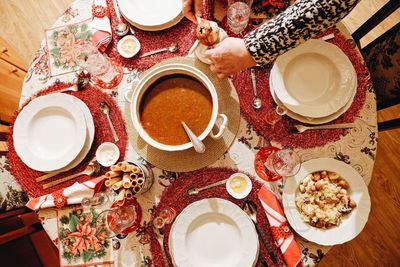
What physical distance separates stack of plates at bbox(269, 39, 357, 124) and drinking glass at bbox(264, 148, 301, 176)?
0.18 m

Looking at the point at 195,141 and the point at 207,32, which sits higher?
the point at 207,32

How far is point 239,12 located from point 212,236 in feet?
3.49

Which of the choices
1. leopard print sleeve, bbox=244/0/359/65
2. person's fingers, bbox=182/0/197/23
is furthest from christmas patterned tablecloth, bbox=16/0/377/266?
person's fingers, bbox=182/0/197/23

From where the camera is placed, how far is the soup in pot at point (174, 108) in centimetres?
132

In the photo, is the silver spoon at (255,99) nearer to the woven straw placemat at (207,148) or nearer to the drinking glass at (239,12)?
the woven straw placemat at (207,148)

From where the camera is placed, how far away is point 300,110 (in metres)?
1.30

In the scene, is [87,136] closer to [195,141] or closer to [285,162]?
[195,141]

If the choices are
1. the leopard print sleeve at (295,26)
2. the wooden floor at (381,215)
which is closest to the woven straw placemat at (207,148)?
the leopard print sleeve at (295,26)

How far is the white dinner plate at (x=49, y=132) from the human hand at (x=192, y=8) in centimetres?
72

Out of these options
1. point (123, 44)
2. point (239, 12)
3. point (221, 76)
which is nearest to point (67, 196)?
point (123, 44)

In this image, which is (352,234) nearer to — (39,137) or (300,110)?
(300,110)

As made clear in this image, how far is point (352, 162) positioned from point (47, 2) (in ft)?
10.8

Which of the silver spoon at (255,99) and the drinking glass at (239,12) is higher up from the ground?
the drinking glass at (239,12)

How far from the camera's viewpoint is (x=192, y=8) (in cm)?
139
